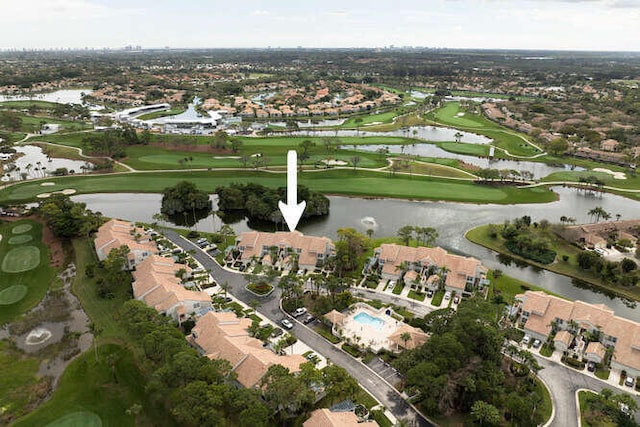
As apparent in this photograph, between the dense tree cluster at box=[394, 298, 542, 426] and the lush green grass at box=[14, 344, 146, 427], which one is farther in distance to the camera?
the lush green grass at box=[14, 344, 146, 427]

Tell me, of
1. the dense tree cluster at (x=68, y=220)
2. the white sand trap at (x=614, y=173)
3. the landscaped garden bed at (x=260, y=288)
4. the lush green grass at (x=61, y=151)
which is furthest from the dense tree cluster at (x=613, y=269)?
the lush green grass at (x=61, y=151)

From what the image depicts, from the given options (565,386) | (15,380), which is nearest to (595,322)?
(565,386)

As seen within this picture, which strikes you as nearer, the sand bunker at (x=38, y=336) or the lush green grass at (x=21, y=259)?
the sand bunker at (x=38, y=336)

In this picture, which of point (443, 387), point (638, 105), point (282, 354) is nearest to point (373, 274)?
point (282, 354)

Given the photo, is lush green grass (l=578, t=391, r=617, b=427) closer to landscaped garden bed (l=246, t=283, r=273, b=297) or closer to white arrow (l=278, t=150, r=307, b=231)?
white arrow (l=278, t=150, r=307, b=231)

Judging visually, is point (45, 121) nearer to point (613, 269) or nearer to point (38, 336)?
point (38, 336)

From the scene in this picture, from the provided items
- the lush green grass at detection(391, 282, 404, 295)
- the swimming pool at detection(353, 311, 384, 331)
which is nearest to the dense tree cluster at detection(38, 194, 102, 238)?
the swimming pool at detection(353, 311, 384, 331)

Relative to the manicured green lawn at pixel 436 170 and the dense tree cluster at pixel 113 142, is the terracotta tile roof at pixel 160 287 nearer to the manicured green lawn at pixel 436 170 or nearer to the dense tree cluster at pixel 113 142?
the manicured green lawn at pixel 436 170
